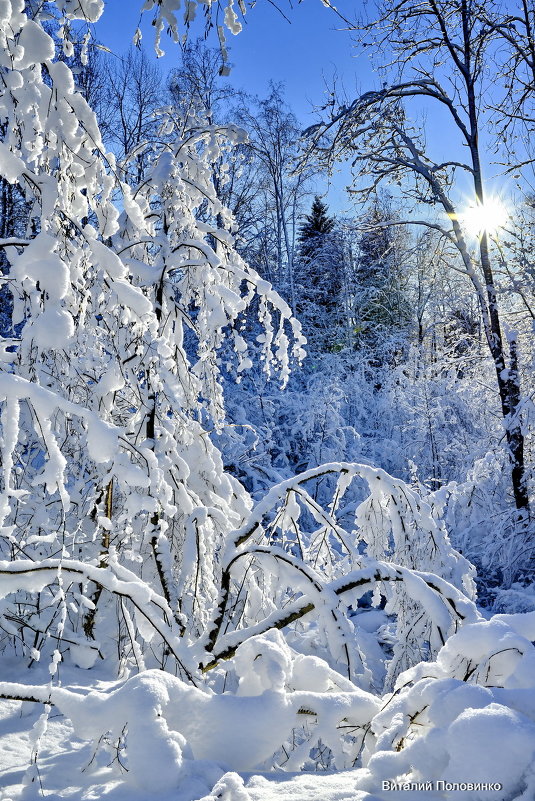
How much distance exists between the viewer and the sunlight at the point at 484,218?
6.74 meters

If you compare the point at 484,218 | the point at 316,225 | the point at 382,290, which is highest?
the point at 316,225

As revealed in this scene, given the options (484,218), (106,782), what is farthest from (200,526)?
(484,218)

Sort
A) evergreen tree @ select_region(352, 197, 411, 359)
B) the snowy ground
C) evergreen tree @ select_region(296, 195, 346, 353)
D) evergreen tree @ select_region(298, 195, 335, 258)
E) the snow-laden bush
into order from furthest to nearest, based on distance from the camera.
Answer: evergreen tree @ select_region(298, 195, 335, 258)
evergreen tree @ select_region(352, 197, 411, 359)
evergreen tree @ select_region(296, 195, 346, 353)
the snowy ground
the snow-laden bush

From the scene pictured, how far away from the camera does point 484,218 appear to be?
22.5 feet

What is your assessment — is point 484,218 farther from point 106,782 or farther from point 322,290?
point 322,290

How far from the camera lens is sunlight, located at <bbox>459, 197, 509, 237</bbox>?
6.74 m

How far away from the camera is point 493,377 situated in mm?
9375

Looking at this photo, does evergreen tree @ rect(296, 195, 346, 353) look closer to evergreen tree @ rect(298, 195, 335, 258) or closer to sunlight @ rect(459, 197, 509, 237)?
evergreen tree @ rect(298, 195, 335, 258)

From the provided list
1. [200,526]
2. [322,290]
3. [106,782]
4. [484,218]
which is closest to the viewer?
[106,782]

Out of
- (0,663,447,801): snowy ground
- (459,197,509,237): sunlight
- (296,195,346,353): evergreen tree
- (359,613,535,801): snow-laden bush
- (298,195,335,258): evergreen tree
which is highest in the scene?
(298,195,335,258): evergreen tree

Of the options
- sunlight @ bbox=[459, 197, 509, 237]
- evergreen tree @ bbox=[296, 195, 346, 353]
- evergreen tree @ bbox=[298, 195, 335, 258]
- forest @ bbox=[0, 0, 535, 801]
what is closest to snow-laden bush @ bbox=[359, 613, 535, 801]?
forest @ bbox=[0, 0, 535, 801]

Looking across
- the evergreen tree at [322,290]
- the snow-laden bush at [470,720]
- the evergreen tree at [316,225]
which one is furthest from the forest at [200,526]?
the evergreen tree at [316,225]

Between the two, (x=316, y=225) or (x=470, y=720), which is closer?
(x=470, y=720)

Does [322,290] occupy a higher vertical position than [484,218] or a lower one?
higher
